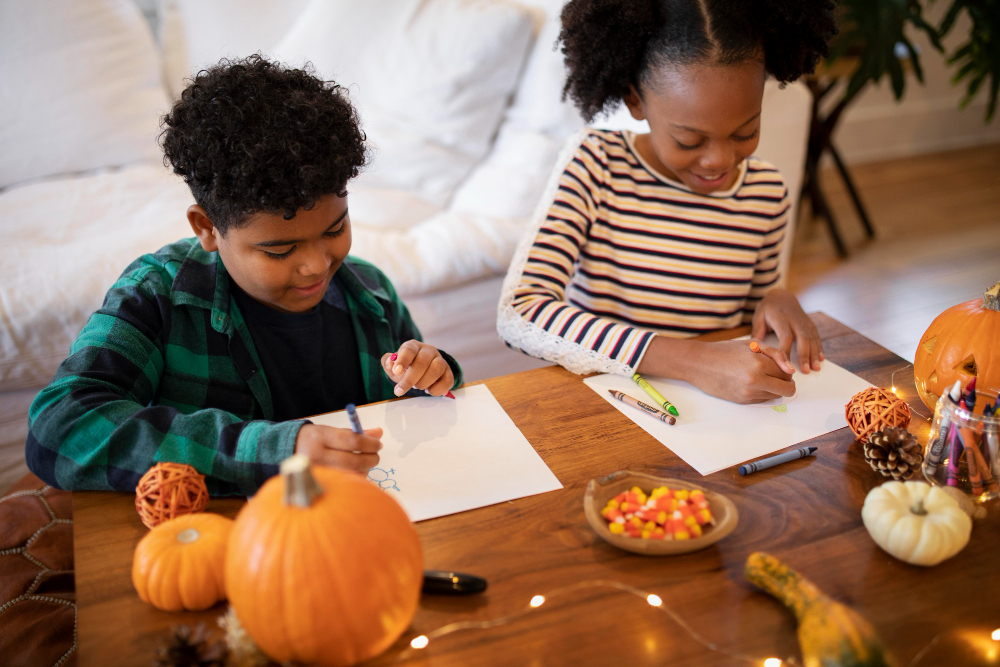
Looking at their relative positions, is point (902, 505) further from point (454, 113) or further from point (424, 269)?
point (454, 113)

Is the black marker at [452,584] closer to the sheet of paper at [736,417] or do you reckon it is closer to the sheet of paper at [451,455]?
the sheet of paper at [451,455]

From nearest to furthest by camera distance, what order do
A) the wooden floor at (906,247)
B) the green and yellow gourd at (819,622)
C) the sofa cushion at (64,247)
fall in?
the green and yellow gourd at (819,622) → the sofa cushion at (64,247) → the wooden floor at (906,247)

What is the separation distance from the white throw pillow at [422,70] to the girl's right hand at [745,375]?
1373 millimetres

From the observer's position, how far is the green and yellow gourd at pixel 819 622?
0.47 meters

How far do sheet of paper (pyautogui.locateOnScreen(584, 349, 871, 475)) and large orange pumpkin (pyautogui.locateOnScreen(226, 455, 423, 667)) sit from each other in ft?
1.23

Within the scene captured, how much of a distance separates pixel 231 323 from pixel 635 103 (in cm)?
72

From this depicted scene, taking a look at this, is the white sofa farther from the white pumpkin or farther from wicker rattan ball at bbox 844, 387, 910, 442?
the white pumpkin

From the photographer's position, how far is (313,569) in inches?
18.8

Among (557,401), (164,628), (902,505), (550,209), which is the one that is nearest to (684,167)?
(550,209)

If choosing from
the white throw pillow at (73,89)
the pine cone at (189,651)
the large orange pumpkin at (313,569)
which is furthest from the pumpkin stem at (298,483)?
the white throw pillow at (73,89)

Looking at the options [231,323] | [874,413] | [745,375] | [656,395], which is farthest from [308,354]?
[874,413]

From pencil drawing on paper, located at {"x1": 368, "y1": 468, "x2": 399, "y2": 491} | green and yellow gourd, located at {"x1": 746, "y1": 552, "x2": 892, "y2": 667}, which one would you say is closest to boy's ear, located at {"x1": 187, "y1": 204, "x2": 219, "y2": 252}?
pencil drawing on paper, located at {"x1": 368, "y1": 468, "x2": 399, "y2": 491}

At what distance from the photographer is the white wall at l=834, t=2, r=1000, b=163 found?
12.6 ft

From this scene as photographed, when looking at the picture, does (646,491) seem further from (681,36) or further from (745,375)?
(681,36)
